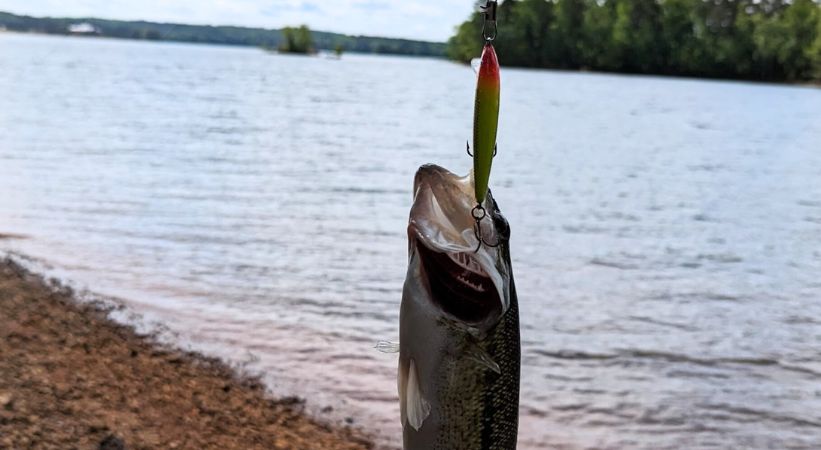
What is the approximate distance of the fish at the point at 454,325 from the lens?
2686mm

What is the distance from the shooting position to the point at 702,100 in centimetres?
7981

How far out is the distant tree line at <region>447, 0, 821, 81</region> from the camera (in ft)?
441

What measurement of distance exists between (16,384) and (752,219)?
18756 mm

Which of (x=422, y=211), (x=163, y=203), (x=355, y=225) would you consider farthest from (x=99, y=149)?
(x=422, y=211)

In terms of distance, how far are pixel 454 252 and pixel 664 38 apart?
15043cm

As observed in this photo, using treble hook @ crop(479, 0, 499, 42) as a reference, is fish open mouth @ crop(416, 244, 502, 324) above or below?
below

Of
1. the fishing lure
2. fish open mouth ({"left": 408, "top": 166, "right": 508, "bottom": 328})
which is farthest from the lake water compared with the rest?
the fishing lure

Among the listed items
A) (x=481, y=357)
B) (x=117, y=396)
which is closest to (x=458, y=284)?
(x=481, y=357)

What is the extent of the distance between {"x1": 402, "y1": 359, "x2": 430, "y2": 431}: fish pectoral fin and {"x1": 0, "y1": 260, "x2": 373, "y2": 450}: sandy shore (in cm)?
364

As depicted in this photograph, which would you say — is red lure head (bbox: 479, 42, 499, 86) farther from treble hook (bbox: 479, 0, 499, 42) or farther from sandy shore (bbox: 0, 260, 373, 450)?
sandy shore (bbox: 0, 260, 373, 450)

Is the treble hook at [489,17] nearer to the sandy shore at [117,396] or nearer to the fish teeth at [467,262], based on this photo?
the fish teeth at [467,262]

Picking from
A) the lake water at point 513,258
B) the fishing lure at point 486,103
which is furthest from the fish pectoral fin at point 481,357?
the lake water at point 513,258

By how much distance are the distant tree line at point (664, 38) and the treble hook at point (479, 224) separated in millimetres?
136182

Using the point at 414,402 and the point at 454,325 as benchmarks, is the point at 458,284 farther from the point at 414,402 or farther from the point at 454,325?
the point at 414,402
